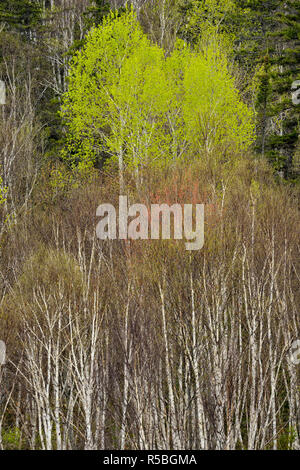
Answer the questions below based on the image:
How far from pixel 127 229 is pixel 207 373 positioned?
8.63m

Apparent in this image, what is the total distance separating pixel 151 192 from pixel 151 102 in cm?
777

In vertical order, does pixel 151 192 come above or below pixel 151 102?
below

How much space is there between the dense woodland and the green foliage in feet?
0.31

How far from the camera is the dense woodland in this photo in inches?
433

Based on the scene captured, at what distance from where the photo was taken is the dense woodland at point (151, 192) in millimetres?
11000

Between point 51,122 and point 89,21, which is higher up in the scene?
point 89,21

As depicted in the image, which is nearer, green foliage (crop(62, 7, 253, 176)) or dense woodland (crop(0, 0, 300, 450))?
dense woodland (crop(0, 0, 300, 450))

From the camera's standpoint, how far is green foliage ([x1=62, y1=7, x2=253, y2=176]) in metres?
25.2

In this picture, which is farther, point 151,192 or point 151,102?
point 151,102

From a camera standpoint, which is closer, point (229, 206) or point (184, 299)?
point (184, 299)

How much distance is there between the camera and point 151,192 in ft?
62.5
